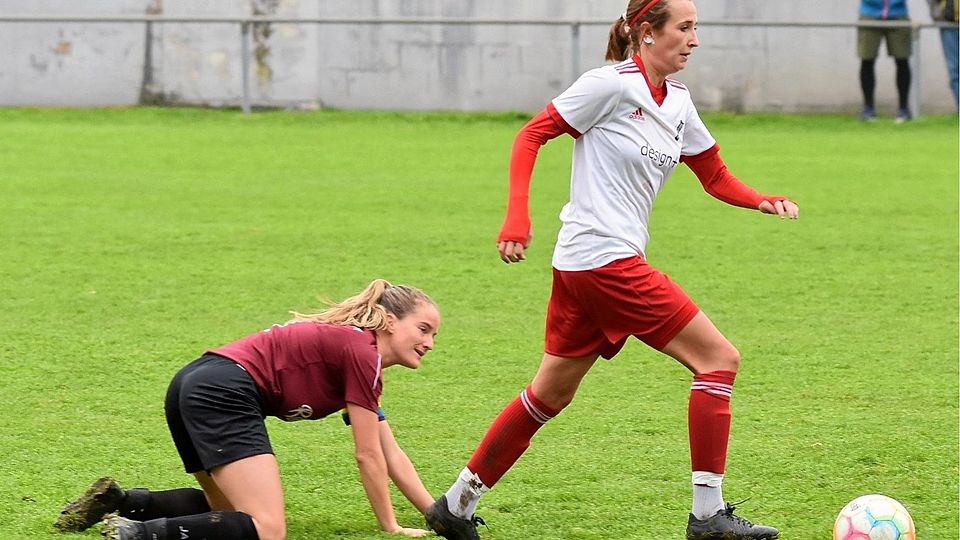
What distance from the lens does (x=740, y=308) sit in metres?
8.57

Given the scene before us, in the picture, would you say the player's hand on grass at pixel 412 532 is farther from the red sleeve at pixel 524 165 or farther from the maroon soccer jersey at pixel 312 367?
the red sleeve at pixel 524 165

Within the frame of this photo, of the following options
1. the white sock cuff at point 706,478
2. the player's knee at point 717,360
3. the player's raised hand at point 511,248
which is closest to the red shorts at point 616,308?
the player's knee at point 717,360

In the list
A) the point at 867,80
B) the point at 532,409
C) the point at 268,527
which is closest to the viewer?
the point at 268,527

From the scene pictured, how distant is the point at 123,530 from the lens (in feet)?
14.4

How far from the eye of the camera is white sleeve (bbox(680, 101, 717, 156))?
4.95m

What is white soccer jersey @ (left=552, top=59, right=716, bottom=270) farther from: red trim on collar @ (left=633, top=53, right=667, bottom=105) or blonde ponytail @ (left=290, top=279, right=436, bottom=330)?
blonde ponytail @ (left=290, top=279, right=436, bottom=330)

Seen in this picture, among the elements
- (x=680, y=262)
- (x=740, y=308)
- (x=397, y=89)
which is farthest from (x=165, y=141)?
(x=740, y=308)

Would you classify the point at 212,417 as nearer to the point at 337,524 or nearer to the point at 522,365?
the point at 337,524

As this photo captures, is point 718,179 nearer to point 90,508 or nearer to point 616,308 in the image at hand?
point 616,308

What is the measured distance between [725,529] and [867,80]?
13.8 metres

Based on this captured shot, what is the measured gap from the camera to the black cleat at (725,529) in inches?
181

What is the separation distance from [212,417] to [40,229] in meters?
6.62

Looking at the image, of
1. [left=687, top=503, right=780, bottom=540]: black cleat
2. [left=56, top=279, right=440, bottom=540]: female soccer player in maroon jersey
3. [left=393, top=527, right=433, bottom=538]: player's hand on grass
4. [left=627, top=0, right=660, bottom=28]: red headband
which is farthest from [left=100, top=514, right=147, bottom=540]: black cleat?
[left=627, top=0, right=660, bottom=28]: red headband

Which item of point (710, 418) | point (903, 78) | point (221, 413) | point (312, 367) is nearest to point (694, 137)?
point (710, 418)
